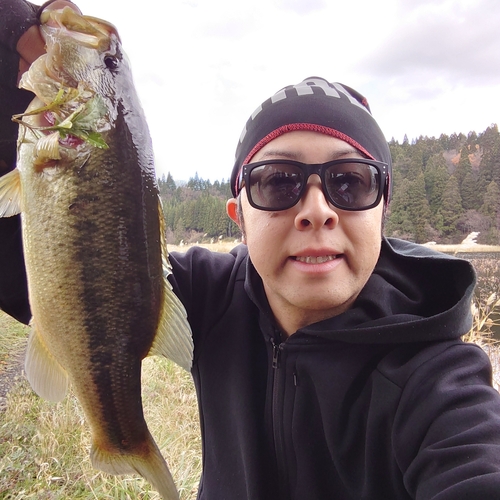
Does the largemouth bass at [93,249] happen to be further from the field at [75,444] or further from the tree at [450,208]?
the tree at [450,208]

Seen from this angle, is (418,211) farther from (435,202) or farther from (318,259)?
(318,259)

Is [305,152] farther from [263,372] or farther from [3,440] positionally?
[3,440]

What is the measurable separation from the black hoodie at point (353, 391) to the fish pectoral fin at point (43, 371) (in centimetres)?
75

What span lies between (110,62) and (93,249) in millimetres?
785

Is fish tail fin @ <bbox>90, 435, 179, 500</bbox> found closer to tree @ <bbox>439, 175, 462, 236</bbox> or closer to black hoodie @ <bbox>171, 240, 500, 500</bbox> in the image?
black hoodie @ <bbox>171, 240, 500, 500</bbox>

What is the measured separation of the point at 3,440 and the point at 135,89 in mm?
4103

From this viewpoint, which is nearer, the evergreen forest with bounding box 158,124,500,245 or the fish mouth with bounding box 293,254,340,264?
the fish mouth with bounding box 293,254,340,264

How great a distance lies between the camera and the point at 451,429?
1.28 m

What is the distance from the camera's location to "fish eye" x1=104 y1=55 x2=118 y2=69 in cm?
161

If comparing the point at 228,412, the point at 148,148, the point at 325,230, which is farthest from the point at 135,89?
the point at 228,412

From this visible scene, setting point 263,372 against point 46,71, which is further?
point 263,372

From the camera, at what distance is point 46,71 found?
150 centimetres

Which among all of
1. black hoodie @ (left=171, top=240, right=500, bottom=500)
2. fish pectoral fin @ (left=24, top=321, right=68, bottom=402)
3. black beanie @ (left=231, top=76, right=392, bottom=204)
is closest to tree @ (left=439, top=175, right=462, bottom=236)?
black beanie @ (left=231, top=76, right=392, bottom=204)

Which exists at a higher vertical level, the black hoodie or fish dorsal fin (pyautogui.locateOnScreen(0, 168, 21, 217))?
fish dorsal fin (pyautogui.locateOnScreen(0, 168, 21, 217))
